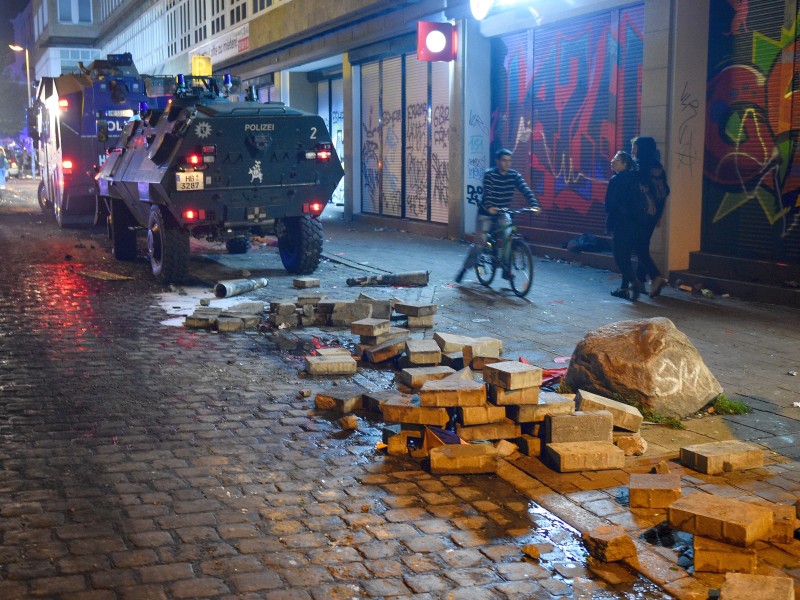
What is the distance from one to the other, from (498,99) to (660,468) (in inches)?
533

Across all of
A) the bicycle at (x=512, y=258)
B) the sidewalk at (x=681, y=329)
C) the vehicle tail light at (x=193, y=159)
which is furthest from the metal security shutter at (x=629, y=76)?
the vehicle tail light at (x=193, y=159)

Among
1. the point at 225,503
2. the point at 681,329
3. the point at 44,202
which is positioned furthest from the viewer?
the point at 44,202

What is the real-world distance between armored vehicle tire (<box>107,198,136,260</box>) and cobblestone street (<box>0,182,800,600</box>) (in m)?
5.87

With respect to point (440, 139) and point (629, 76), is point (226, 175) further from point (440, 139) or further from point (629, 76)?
point (440, 139)

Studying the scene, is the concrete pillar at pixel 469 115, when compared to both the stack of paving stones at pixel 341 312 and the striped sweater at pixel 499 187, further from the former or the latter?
the stack of paving stones at pixel 341 312

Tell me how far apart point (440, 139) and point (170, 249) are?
8.31 metres

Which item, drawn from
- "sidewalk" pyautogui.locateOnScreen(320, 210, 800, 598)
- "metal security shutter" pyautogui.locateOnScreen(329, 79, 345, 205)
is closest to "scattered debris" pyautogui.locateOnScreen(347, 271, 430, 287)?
"sidewalk" pyautogui.locateOnScreen(320, 210, 800, 598)

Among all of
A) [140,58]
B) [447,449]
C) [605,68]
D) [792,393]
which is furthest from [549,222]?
[140,58]

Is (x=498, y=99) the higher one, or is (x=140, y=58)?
(x=140, y=58)

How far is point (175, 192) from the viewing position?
1220 cm

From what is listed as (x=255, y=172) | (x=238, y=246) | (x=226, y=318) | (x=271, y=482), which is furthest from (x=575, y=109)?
(x=271, y=482)

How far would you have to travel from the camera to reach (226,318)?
971cm

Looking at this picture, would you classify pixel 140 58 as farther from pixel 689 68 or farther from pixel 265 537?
pixel 265 537

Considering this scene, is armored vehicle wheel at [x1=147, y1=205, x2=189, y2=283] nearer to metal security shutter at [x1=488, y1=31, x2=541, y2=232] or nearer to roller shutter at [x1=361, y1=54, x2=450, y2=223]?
metal security shutter at [x1=488, y1=31, x2=541, y2=232]
